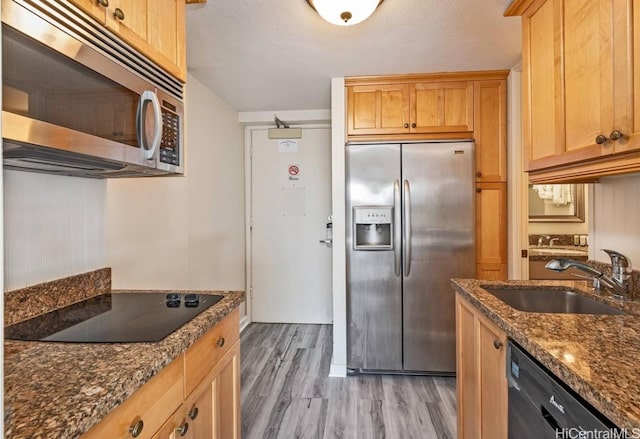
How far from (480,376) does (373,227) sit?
4.39 ft

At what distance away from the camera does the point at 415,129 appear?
252 cm

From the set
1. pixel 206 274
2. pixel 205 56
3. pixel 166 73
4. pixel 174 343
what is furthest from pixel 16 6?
pixel 206 274

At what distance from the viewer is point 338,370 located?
2.54 meters

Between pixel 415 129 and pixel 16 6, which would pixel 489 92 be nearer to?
pixel 415 129

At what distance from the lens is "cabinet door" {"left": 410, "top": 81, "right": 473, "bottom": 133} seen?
8.14 feet

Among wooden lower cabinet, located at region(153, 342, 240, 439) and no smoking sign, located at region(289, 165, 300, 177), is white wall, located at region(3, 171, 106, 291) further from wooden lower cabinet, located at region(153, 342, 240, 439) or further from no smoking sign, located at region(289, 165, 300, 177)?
no smoking sign, located at region(289, 165, 300, 177)

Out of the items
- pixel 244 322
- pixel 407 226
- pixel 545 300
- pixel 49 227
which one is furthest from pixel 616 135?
pixel 244 322

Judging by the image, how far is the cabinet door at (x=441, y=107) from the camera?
8.14 ft

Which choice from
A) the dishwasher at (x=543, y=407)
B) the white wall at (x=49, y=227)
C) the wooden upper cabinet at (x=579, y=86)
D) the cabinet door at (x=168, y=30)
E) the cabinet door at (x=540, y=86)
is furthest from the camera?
the cabinet door at (x=540, y=86)

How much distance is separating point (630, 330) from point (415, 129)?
1.86 metres

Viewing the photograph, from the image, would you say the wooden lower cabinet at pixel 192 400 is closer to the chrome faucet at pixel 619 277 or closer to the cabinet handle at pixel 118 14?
the cabinet handle at pixel 118 14

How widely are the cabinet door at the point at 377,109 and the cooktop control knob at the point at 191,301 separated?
5.68 ft

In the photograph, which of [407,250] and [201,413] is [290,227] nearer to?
[407,250]

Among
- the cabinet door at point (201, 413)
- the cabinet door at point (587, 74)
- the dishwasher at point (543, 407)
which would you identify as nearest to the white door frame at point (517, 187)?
the cabinet door at point (587, 74)
